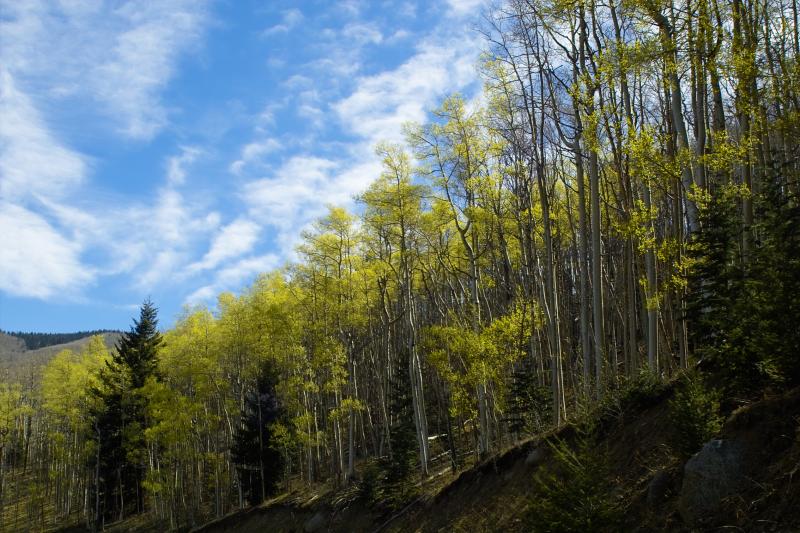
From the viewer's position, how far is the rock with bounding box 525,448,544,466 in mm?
10734

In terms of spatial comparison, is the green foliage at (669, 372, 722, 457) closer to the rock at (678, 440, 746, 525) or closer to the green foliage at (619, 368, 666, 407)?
the rock at (678, 440, 746, 525)

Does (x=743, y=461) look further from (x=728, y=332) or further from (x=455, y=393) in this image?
(x=455, y=393)

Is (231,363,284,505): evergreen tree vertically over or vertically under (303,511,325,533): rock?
over

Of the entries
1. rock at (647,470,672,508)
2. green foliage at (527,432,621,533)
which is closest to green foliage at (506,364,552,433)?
rock at (647,470,672,508)

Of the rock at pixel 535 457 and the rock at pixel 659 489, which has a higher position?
the rock at pixel 659 489

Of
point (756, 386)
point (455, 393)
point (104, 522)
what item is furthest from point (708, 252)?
point (104, 522)

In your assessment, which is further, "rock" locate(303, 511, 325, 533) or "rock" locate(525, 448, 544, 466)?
"rock" locate(303, 511, 325, 533)

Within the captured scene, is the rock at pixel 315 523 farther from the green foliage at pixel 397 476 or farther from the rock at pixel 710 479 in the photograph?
the rock at pixel 710 479

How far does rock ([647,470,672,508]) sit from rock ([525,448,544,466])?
4339 millimetres

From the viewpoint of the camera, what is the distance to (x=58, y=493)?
46.2 metres

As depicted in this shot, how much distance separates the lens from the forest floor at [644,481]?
4.98 m

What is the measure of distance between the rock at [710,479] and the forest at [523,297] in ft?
1.35

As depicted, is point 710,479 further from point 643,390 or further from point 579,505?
point 643,390

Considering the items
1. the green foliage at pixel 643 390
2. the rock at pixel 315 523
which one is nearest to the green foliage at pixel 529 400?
the green foliage at pixel 643 390
